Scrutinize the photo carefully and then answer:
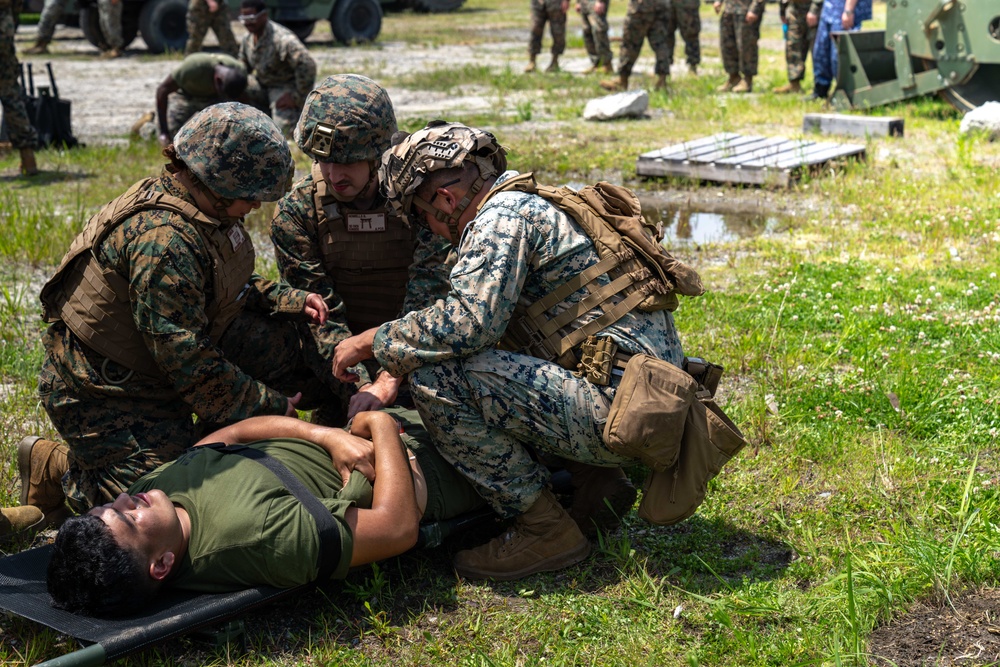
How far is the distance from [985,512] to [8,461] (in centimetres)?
362

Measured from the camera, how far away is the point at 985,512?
3500 mm

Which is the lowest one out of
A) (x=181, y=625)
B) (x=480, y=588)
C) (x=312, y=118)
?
(x=480, y=588)

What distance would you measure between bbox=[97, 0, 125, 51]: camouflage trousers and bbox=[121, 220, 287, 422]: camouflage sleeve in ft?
56.9

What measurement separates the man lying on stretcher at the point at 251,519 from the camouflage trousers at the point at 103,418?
33 centimetres

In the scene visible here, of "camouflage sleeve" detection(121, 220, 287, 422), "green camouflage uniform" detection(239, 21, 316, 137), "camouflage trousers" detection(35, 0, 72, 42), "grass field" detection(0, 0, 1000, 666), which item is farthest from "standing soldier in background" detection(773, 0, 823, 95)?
"camouflage trousers" detection(35, 0, 72, 42)

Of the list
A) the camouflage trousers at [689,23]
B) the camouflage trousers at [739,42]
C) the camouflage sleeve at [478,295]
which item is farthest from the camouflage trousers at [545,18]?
the camouflage sleeve at [478,295]

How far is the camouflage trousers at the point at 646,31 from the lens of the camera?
14.4 m

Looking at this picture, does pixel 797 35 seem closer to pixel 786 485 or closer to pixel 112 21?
pixel 786 485

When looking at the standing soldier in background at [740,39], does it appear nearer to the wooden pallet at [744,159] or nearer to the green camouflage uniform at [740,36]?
the green camouflage uniform at [740,36]

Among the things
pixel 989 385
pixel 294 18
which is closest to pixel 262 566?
pixel 989 385

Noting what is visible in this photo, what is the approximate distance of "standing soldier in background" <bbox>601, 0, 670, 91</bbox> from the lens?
1438 cm

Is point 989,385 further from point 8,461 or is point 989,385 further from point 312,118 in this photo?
point 8,461

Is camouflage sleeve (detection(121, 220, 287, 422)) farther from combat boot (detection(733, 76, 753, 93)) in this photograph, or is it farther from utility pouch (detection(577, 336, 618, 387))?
combat boot (detection(733, 76, 753, 93))

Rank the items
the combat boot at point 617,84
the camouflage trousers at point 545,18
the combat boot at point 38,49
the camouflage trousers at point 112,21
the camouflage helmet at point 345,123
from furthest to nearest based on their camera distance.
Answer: the combat boot at point 38,49, the camouflage trousers at point 112,21, the camouflage trousers at point 545,18, the combat boot at point 617,84, the camouflage helmet at point 345,123
